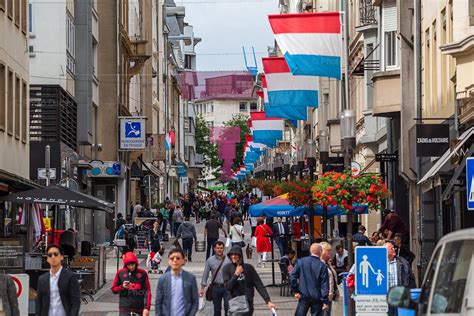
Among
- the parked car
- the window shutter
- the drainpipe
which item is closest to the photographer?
the parked car

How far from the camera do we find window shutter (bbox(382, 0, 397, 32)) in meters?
41.3

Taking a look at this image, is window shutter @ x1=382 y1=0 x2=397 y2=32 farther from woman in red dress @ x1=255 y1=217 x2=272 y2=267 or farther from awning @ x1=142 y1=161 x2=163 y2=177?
awning @ x1=142 y1=161 x2=163 y2=177

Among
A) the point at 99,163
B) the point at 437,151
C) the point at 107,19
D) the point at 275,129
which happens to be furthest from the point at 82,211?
the point at 437,151

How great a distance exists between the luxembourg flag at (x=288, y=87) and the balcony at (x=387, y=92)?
4917 millimetres

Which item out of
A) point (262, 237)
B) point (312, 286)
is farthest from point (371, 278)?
point (262, 237)

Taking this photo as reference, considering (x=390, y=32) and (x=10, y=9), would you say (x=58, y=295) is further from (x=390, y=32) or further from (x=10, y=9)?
(x=390, y=32)

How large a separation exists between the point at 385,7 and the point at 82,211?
60.6ft

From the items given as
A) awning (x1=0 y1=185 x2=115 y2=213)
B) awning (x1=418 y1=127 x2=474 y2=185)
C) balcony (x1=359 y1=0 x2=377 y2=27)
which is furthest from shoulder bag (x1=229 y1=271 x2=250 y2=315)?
balcony (x1=359 y1=0 x2=377 y2=27)

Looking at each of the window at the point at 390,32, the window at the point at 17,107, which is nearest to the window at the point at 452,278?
the window at the point at 17,107

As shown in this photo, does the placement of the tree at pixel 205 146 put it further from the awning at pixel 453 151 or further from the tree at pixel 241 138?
the awning at pixel 453 151

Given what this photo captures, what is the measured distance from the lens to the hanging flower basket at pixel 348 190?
28.6 m

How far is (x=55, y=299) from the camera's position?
55.3 ft

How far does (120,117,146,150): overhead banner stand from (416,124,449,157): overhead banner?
1513 inches

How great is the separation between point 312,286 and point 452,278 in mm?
10513
